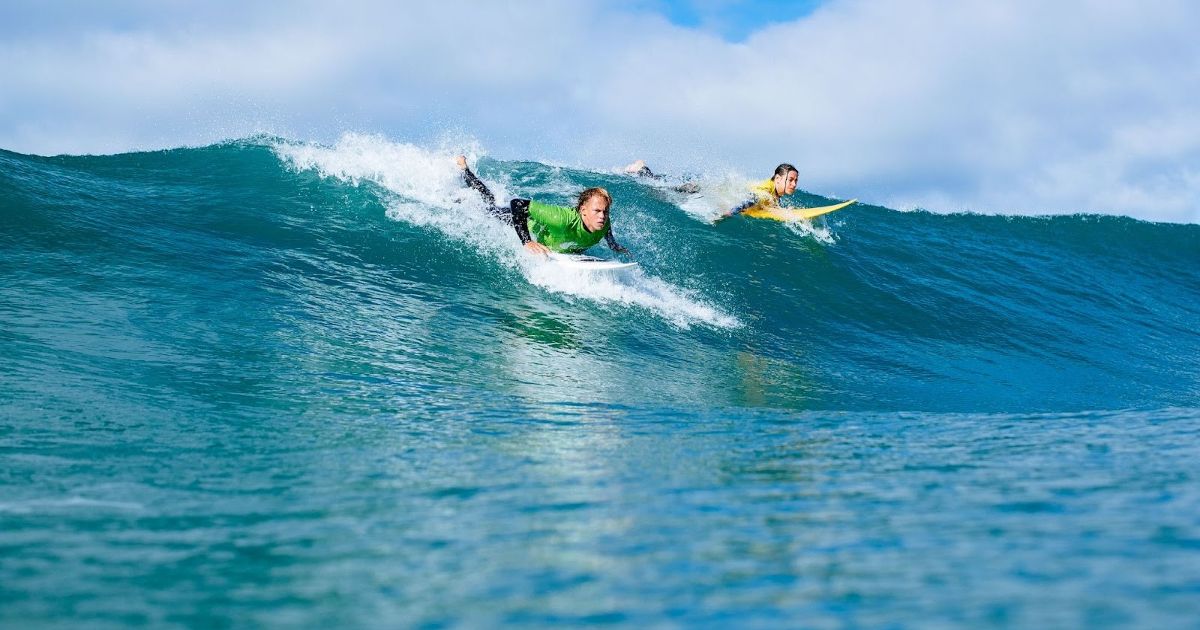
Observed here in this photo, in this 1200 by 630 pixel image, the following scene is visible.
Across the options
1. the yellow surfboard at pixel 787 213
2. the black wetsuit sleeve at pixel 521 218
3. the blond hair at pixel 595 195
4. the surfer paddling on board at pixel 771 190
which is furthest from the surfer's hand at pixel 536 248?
the yellow surfboard at pixel 787 213

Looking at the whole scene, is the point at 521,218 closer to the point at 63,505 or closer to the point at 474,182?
the point at 474,182

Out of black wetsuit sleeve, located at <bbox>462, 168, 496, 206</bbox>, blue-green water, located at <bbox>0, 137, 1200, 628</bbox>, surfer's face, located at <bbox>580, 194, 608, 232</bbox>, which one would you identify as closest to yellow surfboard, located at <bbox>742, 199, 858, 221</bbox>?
blue-green water, located at <bbox>0, 137, 1200, 628</bbox>

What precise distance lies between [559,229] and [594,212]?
0.64 meters

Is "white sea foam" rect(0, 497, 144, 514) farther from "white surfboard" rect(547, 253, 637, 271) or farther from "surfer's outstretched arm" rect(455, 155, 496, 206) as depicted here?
"surfer's outstretched arm" rect(455, 155, 496, 206)

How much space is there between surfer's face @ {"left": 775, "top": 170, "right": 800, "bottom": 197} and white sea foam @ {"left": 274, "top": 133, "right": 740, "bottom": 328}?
4.04 metres

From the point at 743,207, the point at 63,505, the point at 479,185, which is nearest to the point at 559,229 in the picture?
the point at 479,185

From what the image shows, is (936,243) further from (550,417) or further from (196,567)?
(196,567)

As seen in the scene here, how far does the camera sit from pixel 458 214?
38.8 ft

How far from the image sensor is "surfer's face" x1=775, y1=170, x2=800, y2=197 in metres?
14.3

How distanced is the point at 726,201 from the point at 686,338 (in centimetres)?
602

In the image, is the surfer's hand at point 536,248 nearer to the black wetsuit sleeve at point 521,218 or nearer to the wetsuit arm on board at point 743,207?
the black wetsuit sleeve at point 521,218

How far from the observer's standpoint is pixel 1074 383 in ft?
31.1

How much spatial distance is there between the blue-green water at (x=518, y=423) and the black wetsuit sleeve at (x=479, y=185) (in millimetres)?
400

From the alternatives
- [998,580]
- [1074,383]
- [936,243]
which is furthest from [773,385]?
[936,243]
